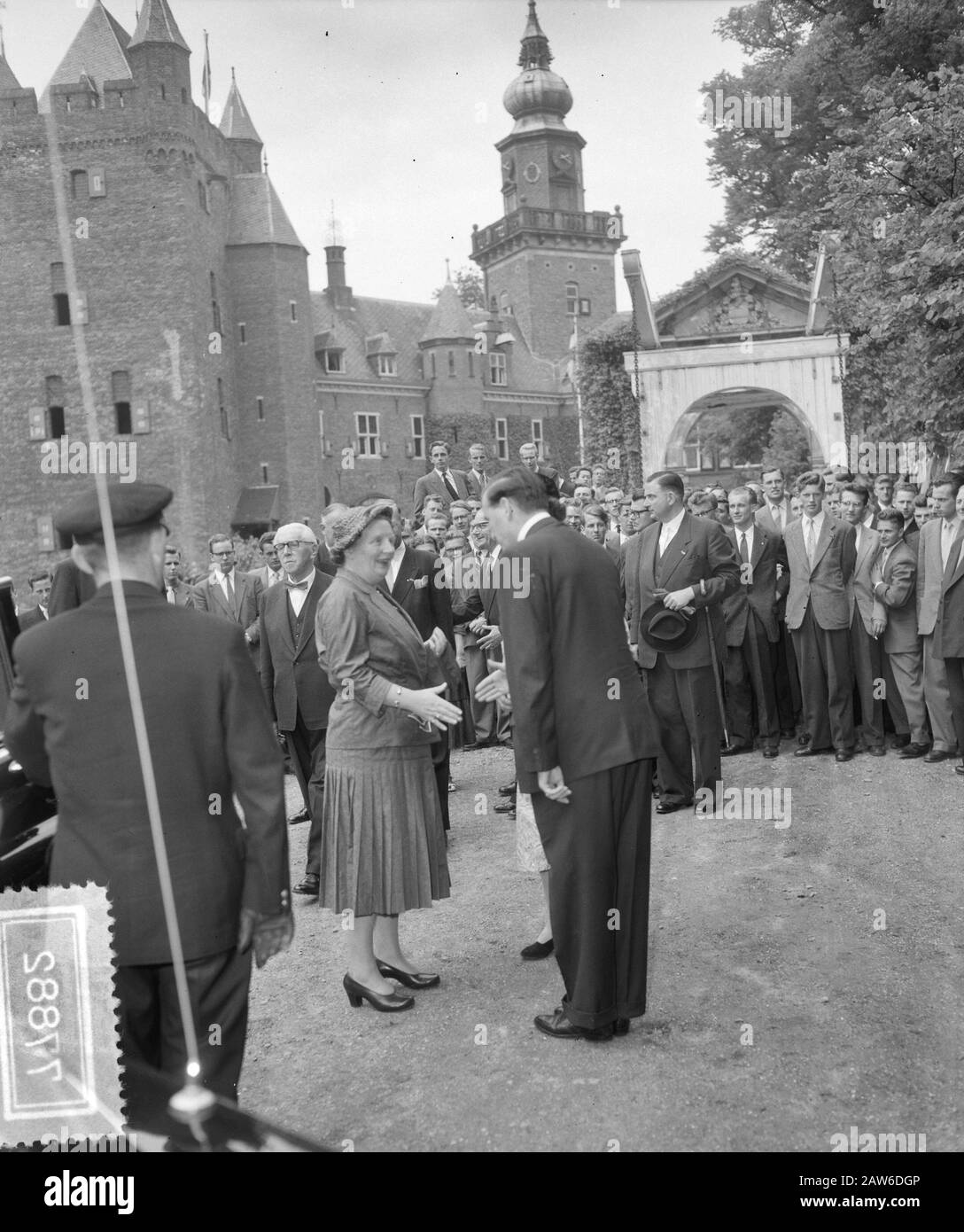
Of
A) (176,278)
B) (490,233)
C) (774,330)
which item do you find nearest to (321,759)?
(774,330)

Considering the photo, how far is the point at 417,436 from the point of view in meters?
64.0

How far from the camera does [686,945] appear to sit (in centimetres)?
621

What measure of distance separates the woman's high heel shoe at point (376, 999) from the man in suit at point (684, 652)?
3.84m

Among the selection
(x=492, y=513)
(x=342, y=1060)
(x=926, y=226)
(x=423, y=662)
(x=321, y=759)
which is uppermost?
(x=926, y=226)

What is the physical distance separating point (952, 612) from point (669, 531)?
239 centimetres

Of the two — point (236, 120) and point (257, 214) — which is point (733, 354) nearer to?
point (257, 214)

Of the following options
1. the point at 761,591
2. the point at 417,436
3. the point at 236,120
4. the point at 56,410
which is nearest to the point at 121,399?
the point at 56,410

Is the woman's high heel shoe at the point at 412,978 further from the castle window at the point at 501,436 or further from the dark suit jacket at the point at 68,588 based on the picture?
the castle window at the point at 501,436

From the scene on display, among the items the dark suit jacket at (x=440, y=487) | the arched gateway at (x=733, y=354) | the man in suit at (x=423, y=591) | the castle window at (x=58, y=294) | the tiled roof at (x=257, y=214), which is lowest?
the man in suit at (x=423, y=591)

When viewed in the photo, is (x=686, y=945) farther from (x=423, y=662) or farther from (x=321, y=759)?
(x=321, y=759)

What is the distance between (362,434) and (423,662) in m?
57.0

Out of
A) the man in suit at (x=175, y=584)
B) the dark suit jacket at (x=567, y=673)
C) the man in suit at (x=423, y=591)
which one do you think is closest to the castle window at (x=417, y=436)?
the man in suit at (x=175, y=584)

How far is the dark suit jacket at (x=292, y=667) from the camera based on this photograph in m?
7.95
